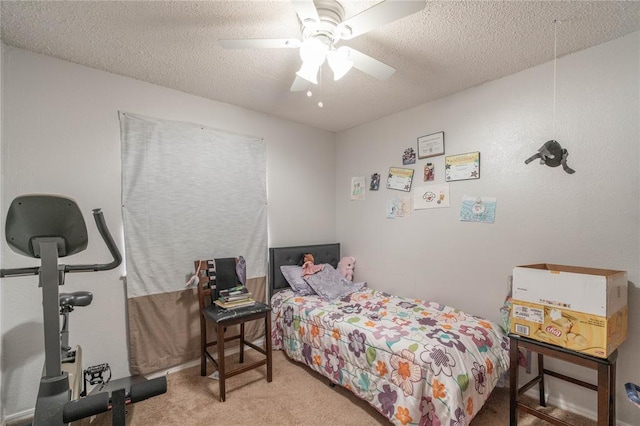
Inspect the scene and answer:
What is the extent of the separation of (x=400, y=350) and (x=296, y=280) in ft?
4.55

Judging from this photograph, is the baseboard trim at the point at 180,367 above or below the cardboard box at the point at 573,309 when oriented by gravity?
below

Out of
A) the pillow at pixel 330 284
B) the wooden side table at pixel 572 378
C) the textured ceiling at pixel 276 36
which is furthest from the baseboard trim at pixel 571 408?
the textured ceiling at pixel 276 36

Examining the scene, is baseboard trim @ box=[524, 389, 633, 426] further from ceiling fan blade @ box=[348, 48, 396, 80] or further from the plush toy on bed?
ceiling fan blade @ box=[348, 48, 396, 80]

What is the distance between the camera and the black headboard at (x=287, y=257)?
3.07m

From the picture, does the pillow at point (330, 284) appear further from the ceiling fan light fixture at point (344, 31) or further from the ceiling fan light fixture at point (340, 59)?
the ceiling fan light fixture at point (344, 31)

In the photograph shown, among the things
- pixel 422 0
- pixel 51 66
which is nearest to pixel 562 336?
pixel 422 0

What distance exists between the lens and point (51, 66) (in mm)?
2033

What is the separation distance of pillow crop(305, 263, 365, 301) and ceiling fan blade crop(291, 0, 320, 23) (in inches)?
88.2

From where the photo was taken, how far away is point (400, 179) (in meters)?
3.04

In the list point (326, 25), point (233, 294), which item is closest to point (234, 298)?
point (233, 294)

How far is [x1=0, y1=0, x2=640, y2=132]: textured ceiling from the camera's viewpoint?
1583mm

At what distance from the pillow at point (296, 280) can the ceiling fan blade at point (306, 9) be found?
7.43ft

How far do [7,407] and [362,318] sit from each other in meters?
2.39

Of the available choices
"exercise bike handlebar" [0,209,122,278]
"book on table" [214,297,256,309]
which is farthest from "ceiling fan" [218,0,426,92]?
"book on table" [214,297,256,309]
